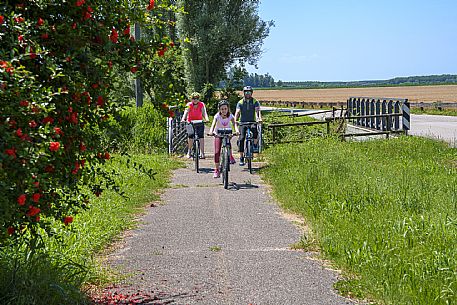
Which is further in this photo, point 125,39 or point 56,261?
point 56,261

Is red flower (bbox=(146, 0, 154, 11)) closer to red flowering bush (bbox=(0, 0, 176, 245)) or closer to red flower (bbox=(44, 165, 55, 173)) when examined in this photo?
red flowering bush (bbox=(0, 0, 176, 245))

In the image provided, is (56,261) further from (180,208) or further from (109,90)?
(180,208)

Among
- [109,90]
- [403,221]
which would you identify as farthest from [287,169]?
[109,90]

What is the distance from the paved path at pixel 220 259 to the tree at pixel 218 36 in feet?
101

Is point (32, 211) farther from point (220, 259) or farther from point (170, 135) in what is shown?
point (170, 135)

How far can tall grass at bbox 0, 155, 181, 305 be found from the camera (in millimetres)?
5117

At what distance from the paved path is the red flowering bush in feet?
4.22

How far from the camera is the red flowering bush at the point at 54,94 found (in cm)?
387

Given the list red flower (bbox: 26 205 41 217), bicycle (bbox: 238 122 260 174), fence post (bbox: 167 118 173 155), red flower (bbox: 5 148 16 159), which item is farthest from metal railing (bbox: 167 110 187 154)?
red flower (bbox: 5 148 16 159)

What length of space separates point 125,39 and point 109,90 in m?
0.40

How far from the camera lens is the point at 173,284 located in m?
6.17

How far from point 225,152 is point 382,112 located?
16703 mm

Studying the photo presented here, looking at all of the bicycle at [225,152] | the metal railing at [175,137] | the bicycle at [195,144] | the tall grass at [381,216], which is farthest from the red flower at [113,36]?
the metal railing at [175,137]

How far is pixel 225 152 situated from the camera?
13055mm
